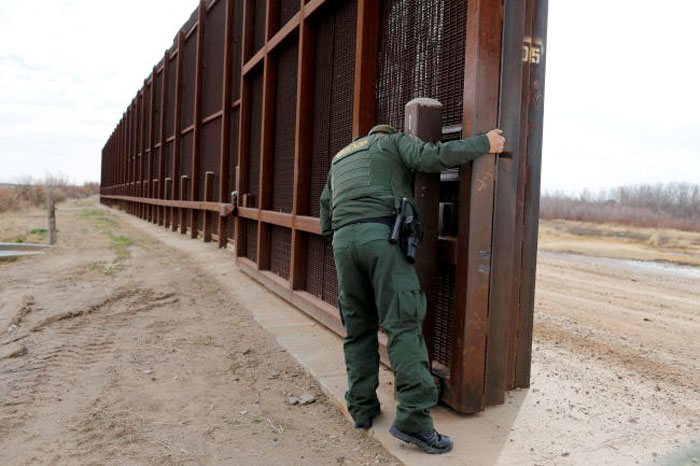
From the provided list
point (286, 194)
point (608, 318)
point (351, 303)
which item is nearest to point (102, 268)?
point (286, 194)

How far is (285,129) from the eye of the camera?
24.3 ft

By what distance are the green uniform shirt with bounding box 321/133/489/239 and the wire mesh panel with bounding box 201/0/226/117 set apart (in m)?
10.4

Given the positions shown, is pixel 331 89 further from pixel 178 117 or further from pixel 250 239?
pixel 178 117

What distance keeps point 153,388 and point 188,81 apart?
47.5 feet

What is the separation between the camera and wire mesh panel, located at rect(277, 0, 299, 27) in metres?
7.24

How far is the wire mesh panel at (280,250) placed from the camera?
7096 millimetres

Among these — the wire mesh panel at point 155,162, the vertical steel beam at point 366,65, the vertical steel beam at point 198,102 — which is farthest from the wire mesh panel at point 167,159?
the vertical steel beam at point 366,65

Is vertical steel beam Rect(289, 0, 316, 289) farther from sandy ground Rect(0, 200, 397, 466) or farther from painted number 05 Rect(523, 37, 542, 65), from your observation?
painted number 05 Rect(523, 37, 542, 65)

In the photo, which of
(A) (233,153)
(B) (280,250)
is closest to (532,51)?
(B) (280,250)

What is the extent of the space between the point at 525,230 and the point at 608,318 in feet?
12.6

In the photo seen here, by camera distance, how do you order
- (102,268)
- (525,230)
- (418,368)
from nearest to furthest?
(418,368)
(525,230)
(102,268)

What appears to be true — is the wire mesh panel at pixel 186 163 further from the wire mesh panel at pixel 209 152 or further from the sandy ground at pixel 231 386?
the sandy ground at pixel 231 386

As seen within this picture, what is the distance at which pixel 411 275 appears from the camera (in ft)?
9.71

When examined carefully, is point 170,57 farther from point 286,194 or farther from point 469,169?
point 469,169
